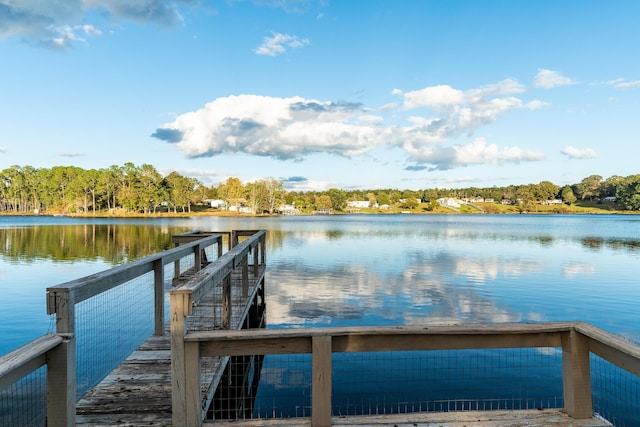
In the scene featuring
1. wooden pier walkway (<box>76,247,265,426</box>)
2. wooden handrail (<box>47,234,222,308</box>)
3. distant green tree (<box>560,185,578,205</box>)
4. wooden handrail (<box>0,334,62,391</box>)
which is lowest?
wooden pier walkway (<box>76,247,265,426</box>)

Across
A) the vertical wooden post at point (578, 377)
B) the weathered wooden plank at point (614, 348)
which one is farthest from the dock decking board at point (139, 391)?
the weathered wooden plank at point (614, 348)

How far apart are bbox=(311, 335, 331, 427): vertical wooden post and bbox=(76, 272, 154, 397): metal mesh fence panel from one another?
17.5 ft

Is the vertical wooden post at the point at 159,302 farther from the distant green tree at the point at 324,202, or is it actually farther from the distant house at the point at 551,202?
the distant house at the point at 551,202

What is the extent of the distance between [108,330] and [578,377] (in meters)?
10.3

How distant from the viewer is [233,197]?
5015 inches

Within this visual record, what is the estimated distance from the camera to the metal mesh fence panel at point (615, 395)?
637 centimetres

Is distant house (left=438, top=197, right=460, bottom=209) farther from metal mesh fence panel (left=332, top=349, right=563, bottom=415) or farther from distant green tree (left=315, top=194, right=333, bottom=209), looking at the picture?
metal mesh fence panel (left=332, top=349, right=563, bottom=415)

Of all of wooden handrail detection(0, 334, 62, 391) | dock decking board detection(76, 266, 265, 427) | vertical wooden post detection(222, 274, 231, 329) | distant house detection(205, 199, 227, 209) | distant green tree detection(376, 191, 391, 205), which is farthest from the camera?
distant green tree detection(376, 191, 391, 205)

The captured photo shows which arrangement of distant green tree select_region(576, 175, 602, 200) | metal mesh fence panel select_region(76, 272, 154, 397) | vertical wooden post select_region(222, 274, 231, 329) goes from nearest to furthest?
vertical wooden post select_region(222, 274, 231, 329)
metal mesh fence panel select_region(76, 272, 154, 397)
distant green tree select_region(576, 175, 602, 200)

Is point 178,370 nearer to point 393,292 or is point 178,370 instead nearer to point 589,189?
point 393,292

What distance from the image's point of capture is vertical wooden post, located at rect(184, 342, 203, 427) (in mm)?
2904

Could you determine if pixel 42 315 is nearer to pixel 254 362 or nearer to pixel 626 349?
pixel 254 362

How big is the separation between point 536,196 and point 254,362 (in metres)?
183

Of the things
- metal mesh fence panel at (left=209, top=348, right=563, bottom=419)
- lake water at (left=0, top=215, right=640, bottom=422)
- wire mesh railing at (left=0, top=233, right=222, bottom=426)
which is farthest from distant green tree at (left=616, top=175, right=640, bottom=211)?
wire mesh railing at (left=0, top=233, right=222, bottom=426)
